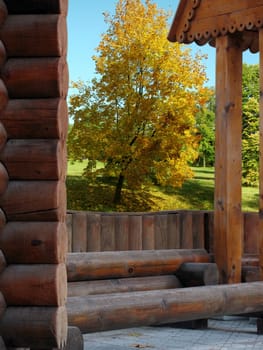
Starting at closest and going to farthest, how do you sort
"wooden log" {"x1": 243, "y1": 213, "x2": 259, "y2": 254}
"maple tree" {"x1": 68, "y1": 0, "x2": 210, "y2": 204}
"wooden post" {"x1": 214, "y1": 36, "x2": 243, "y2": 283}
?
"wooden post" {"x1": 214, "y1": 36, "x2": 243, "y2": 283}, "wooden log" {"x1": 243, "y1": 213, "x2": 259, "y2": 254}, "maple tree" {"x1": 68, "y1": 0, "x2": 210, "y2": 204}

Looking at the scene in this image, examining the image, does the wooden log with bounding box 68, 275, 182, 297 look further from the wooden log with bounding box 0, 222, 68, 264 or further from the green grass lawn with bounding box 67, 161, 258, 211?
the green grass lawn with bounding box 67, 161, 258, 211

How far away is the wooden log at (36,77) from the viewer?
185 inches

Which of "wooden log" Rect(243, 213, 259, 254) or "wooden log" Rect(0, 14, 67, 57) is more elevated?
"wooden log" Rect(0, 14, 67, 57)

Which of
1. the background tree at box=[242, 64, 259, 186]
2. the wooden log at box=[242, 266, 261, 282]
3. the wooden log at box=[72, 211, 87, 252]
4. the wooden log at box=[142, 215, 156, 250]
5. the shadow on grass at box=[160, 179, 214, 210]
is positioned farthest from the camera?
the background tree at box=[242, 64, 259, 186]

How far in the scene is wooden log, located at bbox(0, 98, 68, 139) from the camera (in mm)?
4711

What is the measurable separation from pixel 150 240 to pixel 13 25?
4670 millimetres

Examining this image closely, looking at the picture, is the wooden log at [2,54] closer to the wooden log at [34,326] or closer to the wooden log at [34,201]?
the wooden log at [34,201]

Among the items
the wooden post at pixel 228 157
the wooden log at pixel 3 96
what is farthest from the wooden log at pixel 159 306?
the wooden log at pixel 3 96

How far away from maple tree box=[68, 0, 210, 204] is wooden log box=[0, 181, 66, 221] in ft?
52.5

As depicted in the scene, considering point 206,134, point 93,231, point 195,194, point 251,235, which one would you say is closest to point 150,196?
point 195,194

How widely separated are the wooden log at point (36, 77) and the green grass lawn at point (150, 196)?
56.1ft

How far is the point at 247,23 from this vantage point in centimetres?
809

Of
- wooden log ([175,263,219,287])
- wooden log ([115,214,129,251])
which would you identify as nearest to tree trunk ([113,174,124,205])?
wooden log ([115,214,129,251])

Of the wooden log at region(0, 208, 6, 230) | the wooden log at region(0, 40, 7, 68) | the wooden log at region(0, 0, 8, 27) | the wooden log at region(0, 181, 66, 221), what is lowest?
the wooden log at region(0, 208, 6, 230)
